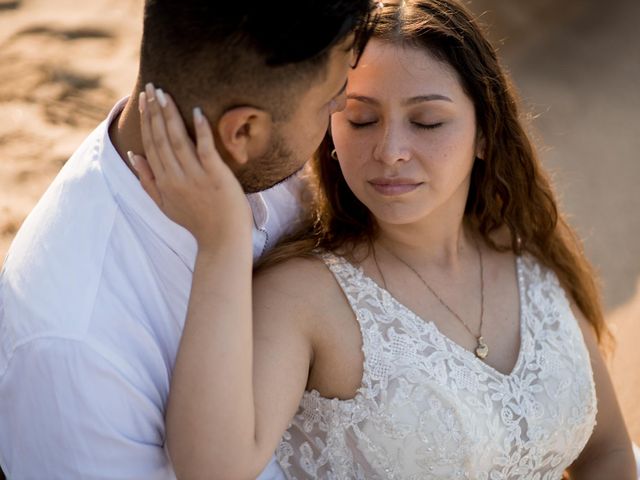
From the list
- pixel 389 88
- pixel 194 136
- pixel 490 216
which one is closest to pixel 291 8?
pixel 194 136

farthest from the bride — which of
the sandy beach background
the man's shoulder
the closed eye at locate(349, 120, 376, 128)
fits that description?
the sandy beach background

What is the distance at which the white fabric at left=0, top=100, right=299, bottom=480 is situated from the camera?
2133 millimetres

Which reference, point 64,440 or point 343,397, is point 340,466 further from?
point 64,440

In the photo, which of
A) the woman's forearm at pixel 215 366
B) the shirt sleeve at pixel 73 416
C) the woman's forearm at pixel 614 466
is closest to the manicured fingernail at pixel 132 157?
the woman's forearm at pixel 215 366

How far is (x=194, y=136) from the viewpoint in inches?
82.3

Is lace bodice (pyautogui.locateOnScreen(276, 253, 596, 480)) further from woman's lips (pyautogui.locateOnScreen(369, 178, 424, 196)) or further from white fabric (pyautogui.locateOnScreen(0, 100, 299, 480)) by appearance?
white fabric (pyautogui.locateOnScreen(0, 100, 299, 480))

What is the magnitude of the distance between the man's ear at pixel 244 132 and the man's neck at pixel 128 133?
23cm

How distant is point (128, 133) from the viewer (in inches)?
88.7

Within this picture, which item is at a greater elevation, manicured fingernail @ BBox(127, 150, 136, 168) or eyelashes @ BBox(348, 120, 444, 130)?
eyelashes @ BBox(348, 120, 444, 130)

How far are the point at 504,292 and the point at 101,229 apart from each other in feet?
4.35

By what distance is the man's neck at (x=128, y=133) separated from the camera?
2.22 metres

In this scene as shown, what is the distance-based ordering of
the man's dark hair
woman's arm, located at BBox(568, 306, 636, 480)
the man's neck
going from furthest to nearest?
woman's arm, located at BBox(568, 306, 636, 480)
the man's neck
the man's dark hair

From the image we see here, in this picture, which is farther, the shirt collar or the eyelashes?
the eyelashes

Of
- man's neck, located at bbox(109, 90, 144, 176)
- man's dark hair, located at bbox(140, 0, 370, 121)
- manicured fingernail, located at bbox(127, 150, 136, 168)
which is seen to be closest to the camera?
man's dark hair, located at bbox(140, 0, 370, 121)
